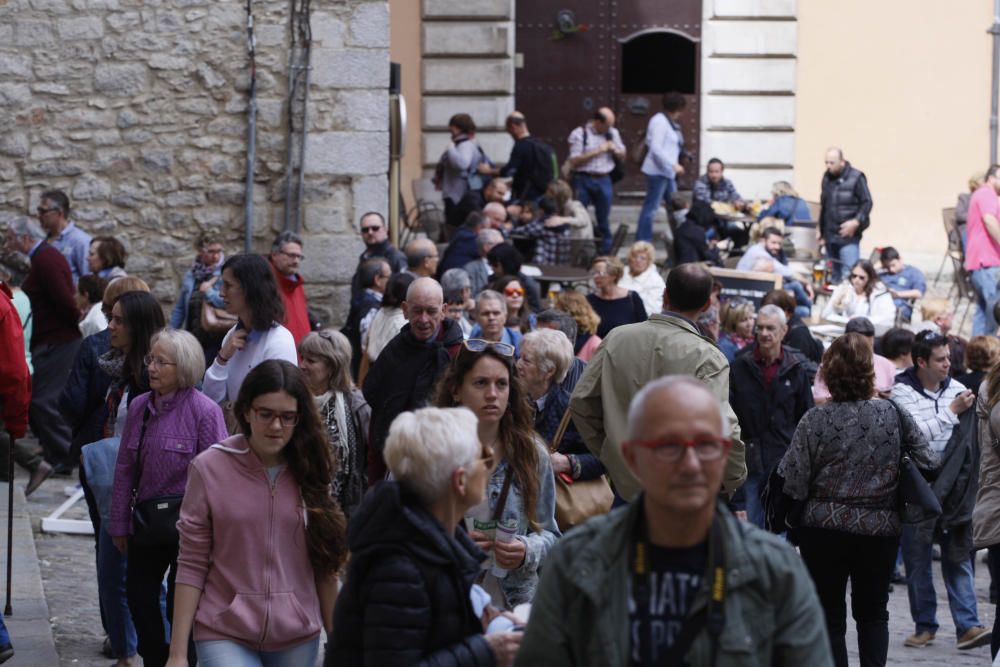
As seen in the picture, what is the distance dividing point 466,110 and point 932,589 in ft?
35.0

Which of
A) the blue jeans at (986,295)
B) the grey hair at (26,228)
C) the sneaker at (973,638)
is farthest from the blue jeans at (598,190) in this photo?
the sneaker at (973,638)

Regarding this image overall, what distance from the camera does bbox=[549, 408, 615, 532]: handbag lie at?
19.0ft

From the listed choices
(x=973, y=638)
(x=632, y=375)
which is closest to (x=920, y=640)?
(x=973, y=638)

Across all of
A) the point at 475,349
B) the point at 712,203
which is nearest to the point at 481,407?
the point at 475,349

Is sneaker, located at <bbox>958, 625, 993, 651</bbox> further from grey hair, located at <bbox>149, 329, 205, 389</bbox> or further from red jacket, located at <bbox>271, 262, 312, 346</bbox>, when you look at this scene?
grey hair, located at <bbox>149, 329, 205, 389</bbox>

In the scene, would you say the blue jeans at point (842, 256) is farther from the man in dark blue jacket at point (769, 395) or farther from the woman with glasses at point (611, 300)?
the man in dark blue jacket at point (769, 395)

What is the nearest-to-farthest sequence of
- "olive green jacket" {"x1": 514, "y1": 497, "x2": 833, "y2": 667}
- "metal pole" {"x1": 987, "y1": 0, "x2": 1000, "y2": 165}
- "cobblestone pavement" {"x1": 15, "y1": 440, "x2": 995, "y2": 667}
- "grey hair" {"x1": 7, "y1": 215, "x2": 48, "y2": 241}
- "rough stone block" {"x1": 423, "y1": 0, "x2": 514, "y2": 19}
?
"olive green jacket" {"x1": 514, "y1": 497, "x2": 833, "y2": 667} < "cobblestone pavement" {"x1": 15, "y1": 440, "x2": 995, "y2": 667} < "grey hair" {"x1": 7, "y1": 215, "x2": 48, "y2": 241} < "rough stone block" {"x1": 423, "y1": 0, "x2": 514, "y2": 19} < "metal pole" {"x1": 987, "y1": 0, "x2": 1000, "y2": 165}

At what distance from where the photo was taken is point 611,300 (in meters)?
10.7

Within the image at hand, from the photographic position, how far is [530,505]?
4.87 meters

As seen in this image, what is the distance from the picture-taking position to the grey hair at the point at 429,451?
3.66m

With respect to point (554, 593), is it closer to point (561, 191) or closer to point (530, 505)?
point (530, 505)

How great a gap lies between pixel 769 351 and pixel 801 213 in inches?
318

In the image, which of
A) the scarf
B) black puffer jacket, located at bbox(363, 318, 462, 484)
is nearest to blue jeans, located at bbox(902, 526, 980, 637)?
black puffer jacket, located at bbox(363, 318, 462, 484)

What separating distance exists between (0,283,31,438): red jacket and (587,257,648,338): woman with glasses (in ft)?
14.2
